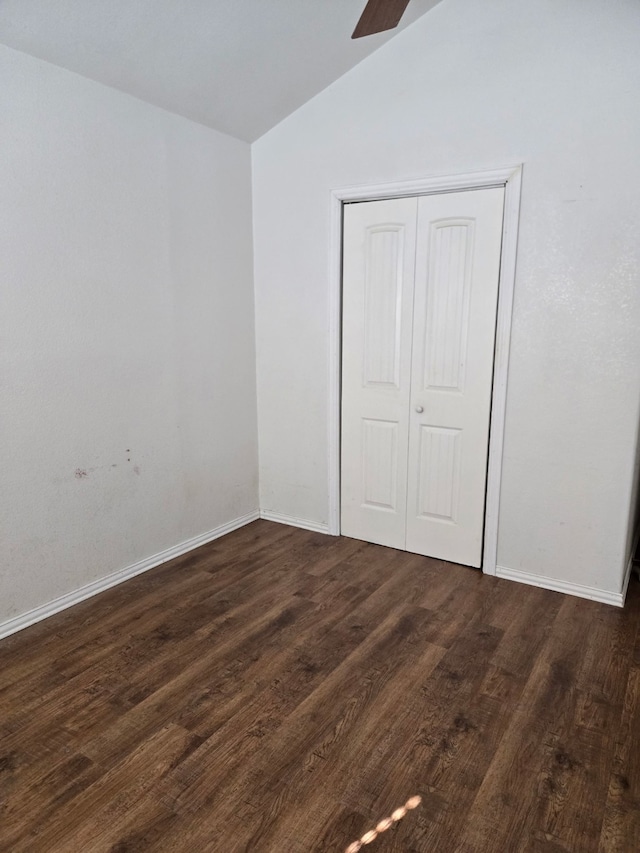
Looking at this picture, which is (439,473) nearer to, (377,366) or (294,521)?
(377,366)

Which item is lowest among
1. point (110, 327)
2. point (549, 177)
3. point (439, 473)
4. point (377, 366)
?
point (439, 473)

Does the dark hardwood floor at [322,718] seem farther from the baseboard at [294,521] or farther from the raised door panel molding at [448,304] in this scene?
the raised door panel molding at [448,304]

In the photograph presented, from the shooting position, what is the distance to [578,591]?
2.94 meters

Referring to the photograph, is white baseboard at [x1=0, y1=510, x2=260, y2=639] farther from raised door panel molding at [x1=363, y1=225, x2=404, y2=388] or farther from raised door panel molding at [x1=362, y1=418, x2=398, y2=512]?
raised door panel molding at [x1=363, y1=225, x2=404, y2=388]

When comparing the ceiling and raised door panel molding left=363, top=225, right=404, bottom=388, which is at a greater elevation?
the ceiling

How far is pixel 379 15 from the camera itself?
7.55 feet

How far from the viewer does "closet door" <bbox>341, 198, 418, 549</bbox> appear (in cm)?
327

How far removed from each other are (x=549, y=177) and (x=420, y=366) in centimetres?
114

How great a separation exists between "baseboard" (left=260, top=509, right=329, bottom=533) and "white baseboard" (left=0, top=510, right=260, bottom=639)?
0.11m

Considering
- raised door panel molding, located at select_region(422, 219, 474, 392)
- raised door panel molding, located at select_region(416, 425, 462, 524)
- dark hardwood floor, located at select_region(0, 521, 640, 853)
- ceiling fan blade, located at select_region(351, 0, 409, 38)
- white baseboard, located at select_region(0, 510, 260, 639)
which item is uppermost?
ceiling fan blade, located at select_region(351, 0, 409, 38)

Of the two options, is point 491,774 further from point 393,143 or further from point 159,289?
point 393,143

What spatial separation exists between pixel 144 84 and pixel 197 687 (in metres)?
2.80

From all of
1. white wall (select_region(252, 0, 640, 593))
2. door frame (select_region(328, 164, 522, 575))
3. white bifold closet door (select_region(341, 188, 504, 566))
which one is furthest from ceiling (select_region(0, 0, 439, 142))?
white bifold closet door (select_region(341, 188, 504, 566))

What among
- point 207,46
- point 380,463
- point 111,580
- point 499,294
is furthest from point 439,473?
point 207,46
